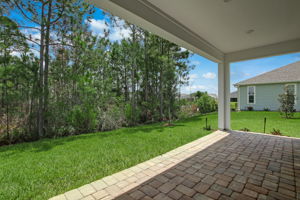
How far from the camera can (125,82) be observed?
6766 millimetres

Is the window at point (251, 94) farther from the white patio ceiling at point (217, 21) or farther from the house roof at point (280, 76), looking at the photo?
the white patio ceiling at point (217, 21)

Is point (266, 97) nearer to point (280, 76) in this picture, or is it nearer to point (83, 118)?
point (280, 76)

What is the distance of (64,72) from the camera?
446 cm

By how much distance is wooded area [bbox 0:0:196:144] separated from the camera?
352 centimetres

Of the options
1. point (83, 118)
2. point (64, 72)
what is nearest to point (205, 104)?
point (83, 118)

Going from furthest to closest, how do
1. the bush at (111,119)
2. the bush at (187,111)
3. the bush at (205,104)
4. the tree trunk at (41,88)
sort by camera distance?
the bush at (205,104), the bush at (187,111), the bush at (111,119), the tree trunk at (41,88)

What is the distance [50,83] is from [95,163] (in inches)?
126

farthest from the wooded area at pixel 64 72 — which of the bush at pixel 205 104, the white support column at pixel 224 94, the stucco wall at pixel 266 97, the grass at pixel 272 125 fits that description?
the stucco wall at pixel 266 97

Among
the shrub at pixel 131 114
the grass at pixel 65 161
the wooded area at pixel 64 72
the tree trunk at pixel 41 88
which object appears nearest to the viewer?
the grass at pixel 65 161

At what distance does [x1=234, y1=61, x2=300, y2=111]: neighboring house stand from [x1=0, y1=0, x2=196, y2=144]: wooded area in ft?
28.4

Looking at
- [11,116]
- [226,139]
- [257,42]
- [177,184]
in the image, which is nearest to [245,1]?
[257,42]

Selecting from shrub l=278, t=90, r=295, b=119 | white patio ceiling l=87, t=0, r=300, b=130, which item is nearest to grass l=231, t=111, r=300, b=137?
shrub l=278, t=90, r=295, b=119

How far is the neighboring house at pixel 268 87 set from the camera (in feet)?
32.9

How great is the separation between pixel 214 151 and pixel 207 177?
1.17m
